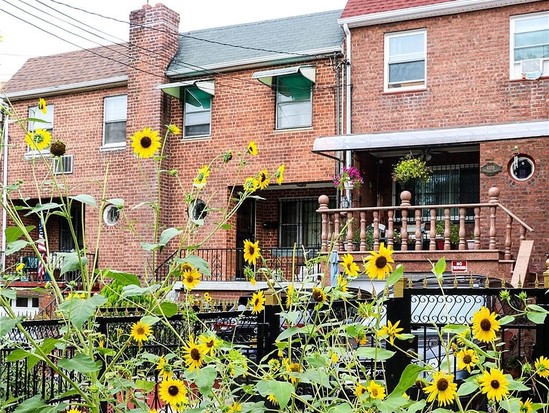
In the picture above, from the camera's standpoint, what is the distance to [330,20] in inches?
747

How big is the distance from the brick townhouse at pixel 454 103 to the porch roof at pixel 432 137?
0.07 feet

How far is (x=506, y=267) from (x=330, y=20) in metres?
8.51

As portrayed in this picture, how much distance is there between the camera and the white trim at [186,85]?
18328 millimetres

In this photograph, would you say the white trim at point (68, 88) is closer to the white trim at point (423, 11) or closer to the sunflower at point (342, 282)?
the white trim at point (423, 11)

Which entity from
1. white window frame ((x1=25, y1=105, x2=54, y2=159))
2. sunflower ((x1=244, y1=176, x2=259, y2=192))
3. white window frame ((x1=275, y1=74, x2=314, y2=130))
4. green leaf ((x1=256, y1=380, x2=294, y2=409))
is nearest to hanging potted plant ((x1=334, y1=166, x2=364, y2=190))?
white window frame ((x1=275, y1=74, x2=314, y2=130))

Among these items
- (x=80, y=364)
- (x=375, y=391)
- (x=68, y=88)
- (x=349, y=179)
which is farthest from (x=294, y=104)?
(x=80, y=364)

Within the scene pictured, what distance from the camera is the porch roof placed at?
1385 cm

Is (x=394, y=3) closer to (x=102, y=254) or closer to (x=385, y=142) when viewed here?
(x=385, y=142)

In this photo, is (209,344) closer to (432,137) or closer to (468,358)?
(468,358)

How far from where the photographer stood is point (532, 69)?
15.2m

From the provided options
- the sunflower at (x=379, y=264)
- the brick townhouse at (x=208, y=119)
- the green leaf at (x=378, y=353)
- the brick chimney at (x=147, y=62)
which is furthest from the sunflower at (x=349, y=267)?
the brick chimney at (x=147, y=62)

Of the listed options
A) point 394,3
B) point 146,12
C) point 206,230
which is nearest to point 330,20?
point 394,3

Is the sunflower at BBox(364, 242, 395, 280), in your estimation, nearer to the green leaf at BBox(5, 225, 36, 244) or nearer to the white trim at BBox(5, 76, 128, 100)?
the green leaf at BBox(5, 225, 36, 244)

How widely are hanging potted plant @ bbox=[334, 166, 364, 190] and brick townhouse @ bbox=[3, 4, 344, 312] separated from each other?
1267mm
